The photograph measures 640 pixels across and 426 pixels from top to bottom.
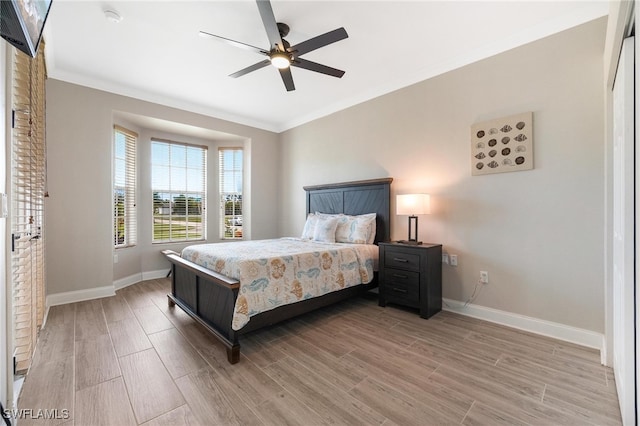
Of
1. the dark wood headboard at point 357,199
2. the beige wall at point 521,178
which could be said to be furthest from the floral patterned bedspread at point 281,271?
the beige wall at point 521,178

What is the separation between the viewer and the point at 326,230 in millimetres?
3664

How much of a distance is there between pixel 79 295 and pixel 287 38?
12.7 feet

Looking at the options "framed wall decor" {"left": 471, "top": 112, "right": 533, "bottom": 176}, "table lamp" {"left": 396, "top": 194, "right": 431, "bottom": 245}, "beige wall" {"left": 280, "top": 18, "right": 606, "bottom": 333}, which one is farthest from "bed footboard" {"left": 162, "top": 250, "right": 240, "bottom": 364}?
"framed wall decor" {"left": 471, "top": 112, "right": 533, "bottom": 176}

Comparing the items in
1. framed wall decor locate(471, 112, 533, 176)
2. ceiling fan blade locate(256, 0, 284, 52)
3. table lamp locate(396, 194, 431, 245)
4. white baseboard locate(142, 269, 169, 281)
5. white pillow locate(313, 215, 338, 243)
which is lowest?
white baseboard locate(142, 269, 169, 281)

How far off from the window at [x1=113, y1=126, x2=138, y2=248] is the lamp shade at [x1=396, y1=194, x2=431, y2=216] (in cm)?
404

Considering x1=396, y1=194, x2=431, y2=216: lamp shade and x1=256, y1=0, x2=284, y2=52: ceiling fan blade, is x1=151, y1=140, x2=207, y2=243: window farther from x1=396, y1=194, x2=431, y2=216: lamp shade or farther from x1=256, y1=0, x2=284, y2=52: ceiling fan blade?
x1=396, y1=194, x2=431, y2=216: lamp shade

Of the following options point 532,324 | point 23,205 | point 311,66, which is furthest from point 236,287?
point 532,324

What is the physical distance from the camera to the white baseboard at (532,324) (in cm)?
224

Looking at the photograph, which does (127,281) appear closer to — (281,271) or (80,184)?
(80,184)

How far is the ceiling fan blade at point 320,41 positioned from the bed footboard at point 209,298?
195 cm

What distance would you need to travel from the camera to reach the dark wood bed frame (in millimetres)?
2105

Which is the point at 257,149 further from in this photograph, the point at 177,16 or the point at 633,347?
the point at 633,347

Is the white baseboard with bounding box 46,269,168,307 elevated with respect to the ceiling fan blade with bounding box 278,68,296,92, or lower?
lower

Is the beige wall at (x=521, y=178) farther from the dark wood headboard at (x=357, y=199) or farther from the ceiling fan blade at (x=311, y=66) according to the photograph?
the ceiling fan blade at (x=311, y=66)
